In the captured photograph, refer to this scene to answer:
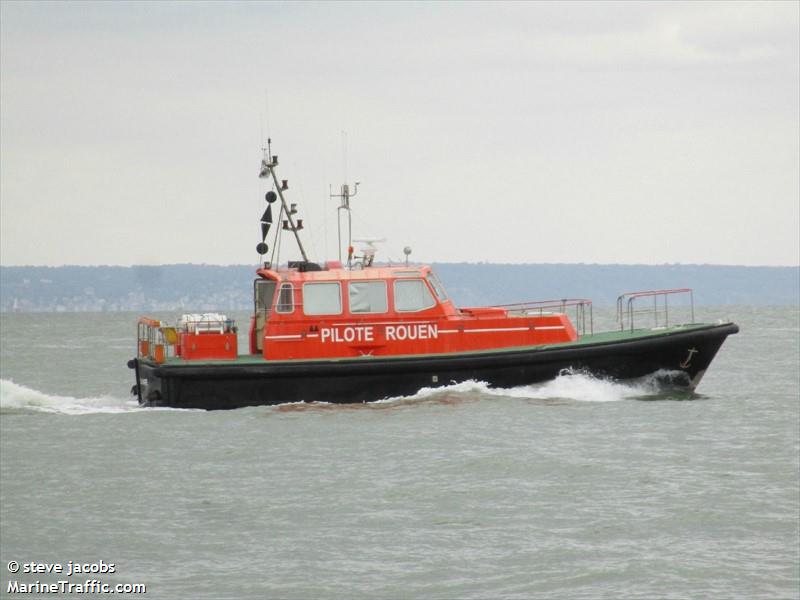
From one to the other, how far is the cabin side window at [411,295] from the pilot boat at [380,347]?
0.01 m

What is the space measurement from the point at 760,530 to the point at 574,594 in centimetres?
274

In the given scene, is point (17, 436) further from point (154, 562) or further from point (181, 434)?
point (154, 562)

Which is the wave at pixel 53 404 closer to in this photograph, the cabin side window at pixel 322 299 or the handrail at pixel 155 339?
the handrail at pixel 155 339

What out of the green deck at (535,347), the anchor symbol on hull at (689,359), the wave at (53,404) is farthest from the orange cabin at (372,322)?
the wave at (53,404)

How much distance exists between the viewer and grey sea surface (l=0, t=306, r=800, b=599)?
10.9m

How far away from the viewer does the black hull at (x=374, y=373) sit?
18.8 meters

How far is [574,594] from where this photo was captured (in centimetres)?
1031

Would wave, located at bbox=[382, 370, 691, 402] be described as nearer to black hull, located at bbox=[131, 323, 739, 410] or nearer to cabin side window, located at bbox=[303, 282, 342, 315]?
black hull, located at bbox=[131, 323, 739, 410]

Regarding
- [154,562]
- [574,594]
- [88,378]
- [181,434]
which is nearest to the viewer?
[574,594]

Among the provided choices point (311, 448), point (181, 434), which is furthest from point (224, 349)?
point (311, 448)

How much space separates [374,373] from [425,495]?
5.23 m

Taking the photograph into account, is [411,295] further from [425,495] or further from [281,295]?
[425,495]

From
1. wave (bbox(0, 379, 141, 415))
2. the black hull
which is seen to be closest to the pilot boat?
the black hull

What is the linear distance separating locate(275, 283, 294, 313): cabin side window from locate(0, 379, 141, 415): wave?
2.91 metres
